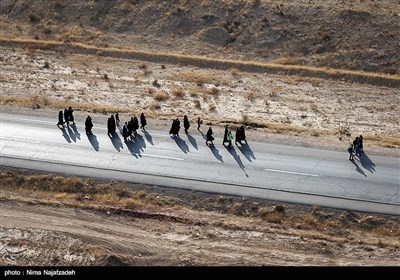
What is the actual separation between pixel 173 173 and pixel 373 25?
23144mm

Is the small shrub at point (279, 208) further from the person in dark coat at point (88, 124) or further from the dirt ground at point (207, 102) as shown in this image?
the person in dark coat at point (88, 124)

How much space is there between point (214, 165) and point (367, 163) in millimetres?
6626

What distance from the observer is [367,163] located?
29.0 meters

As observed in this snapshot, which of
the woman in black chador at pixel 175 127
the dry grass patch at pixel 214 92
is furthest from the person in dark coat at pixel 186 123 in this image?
the dry grass patch at pixel 214 92

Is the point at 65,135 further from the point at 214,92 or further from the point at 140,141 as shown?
the point at 214,92

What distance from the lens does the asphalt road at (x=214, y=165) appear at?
26.5m

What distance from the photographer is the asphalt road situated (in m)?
26.5

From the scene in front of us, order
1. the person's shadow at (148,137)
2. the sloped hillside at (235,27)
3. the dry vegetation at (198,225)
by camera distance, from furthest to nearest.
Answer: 1. the sloped hillside at (235,27)
2. the person's shadow at (148,137)
3. the dry vegetation at (198,225)

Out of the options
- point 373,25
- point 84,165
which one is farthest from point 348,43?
point 84,165

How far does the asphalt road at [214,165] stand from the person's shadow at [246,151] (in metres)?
0.04

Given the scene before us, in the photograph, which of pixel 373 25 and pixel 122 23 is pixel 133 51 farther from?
pixel 373 25

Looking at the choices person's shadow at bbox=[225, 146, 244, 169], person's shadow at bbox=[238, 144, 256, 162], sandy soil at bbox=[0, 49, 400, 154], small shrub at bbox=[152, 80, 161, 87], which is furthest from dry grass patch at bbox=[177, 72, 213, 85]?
person's shadow at bbox=[225, 146, 244, 169]

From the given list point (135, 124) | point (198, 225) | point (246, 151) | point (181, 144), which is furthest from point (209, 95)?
point (198, 225)

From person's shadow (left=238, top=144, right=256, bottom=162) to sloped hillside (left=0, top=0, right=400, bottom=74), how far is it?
14.4 m
